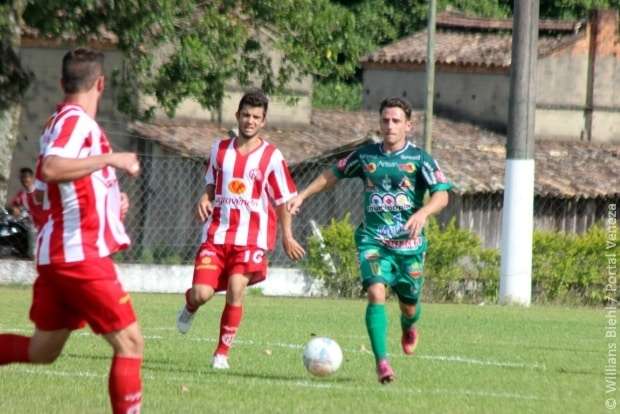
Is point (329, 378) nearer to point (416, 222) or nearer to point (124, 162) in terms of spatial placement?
point (416, 222)

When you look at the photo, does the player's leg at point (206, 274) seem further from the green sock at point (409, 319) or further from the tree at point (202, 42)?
the tree at point (202, 42)

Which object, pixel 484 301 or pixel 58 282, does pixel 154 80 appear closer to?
pixel 484 301

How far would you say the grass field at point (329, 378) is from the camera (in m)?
9.49

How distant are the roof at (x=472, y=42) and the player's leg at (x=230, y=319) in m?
32.0

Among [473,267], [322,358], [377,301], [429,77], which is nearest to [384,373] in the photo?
[322,358]

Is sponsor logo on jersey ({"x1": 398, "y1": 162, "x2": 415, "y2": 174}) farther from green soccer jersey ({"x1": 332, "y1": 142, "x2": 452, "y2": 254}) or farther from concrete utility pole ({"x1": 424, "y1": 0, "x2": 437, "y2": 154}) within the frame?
concrete utility pole ({"x1": 424, "y1": 0, "x2": 437, "y2": 154})

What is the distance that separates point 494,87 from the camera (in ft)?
145

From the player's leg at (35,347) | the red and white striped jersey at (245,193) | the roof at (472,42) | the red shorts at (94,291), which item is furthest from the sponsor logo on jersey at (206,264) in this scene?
the roof at (472,42)

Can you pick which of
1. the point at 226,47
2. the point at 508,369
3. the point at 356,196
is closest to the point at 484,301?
the point at 226,47

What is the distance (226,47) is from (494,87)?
61.1 feet

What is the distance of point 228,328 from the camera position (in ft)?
37.9

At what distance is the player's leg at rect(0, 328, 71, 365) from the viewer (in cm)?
812

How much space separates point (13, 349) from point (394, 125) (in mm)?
3993

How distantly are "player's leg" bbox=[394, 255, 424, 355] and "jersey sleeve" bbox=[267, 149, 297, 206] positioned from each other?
1.03 metres
